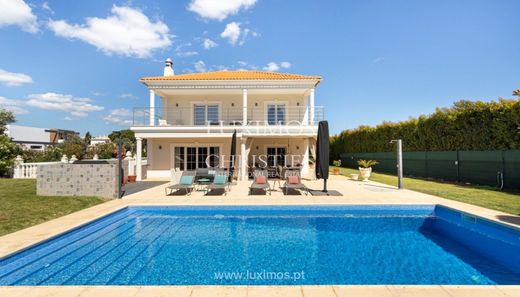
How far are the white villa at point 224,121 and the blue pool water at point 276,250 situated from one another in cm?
799

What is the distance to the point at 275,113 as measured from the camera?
1811 centimetres

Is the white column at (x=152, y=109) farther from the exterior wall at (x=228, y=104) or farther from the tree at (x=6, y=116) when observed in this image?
the tree at (x=6, y=116)

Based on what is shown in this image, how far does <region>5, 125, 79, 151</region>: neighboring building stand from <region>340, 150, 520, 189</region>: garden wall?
56480mm

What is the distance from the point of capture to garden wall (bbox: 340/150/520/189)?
10.4 meters

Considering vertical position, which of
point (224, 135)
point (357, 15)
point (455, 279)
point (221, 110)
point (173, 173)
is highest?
point (357, 15)

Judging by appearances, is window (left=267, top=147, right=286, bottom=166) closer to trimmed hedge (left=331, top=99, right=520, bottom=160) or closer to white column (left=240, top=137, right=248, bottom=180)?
white column (left=240, top=137, right=248, bottom=180)

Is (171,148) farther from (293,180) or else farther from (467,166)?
(467,166)

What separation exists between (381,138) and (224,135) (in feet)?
45.1

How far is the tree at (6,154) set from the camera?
545 inches

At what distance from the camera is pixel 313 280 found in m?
3.88

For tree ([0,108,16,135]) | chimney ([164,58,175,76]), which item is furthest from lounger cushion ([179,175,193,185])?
tree ([0,108,16,135])

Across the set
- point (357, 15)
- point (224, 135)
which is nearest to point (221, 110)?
point (224, 135)

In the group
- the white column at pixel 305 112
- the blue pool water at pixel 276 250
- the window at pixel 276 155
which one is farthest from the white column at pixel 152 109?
the white column at pixel 305 112

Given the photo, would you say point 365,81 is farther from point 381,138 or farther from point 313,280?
point 313,280
